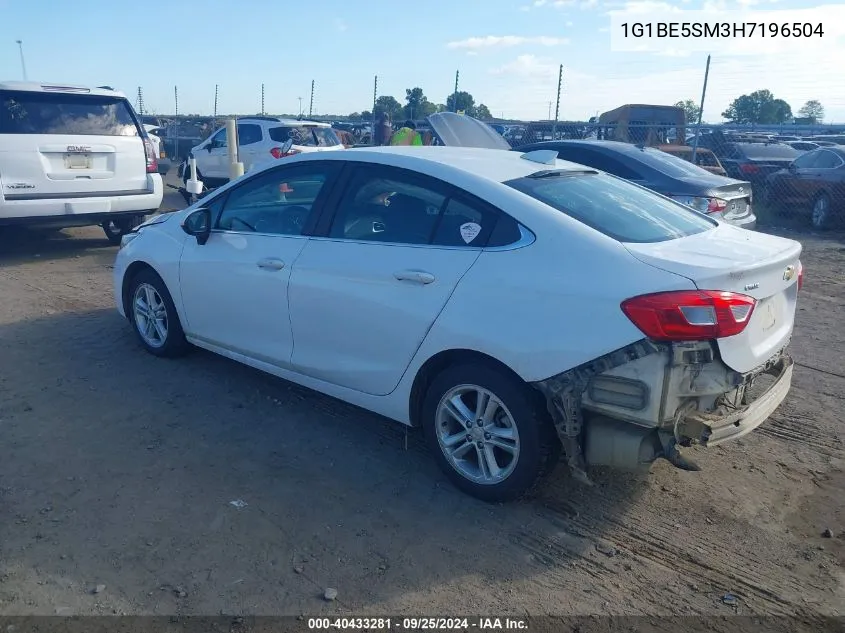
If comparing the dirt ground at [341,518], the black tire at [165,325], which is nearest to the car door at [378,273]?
the dirt ground at [341,518]

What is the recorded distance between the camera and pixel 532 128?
1697 centimetres

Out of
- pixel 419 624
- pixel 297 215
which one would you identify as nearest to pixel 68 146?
pixel 297 215

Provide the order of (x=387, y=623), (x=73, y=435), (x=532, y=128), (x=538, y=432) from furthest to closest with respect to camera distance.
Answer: (x=532, y=128)
(x=73, y=435)
(x=538, y=432)
(x=387, y=623)

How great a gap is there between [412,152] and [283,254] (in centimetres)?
97

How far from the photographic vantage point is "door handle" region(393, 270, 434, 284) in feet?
11.7

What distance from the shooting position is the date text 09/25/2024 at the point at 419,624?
274cm

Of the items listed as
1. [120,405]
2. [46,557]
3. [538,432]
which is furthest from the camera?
[120,405]

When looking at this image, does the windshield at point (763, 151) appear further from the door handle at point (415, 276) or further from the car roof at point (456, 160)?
the door handle at point (415, 276)

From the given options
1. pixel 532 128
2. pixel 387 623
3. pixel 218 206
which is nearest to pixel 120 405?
pixel 218 206

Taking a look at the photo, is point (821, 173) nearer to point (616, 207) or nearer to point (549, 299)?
point (616, 207)

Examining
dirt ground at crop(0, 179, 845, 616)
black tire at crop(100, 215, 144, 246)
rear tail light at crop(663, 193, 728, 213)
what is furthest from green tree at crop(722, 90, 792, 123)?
dirt ground at crop(0, 179, 845, 616)

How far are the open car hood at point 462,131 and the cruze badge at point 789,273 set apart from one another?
5.14 metres

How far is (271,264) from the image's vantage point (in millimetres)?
4324

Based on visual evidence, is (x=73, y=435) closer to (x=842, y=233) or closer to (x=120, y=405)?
(x=120, y=405)
